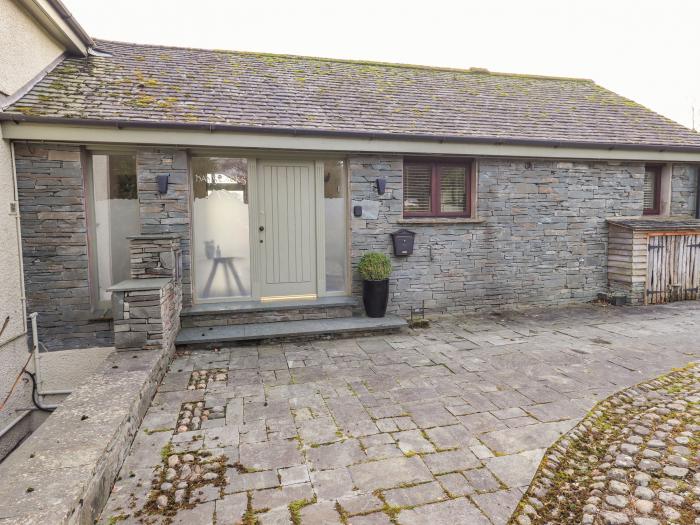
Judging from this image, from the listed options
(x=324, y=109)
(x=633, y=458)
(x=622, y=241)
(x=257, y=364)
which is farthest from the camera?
(x=622, y=241)

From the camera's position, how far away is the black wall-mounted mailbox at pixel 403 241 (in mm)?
6625

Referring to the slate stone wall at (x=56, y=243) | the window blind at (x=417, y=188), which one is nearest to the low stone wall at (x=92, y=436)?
the slate stone wall at (x=56, y=243)

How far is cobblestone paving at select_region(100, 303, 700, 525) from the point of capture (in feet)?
8.01

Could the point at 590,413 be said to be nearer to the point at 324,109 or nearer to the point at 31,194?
the point at 324,109

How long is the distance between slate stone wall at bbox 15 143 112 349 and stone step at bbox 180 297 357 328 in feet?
4.26

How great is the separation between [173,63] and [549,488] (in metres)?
8.35

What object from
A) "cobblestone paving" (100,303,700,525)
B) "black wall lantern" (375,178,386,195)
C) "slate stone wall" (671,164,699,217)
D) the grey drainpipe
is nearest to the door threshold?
"cobblestone paving" (100,303,700,525)

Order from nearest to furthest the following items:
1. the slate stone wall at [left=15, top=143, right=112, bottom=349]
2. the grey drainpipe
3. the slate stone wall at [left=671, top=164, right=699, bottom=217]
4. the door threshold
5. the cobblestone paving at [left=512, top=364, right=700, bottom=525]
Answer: the cobblestone paving at [left=512, top=364, right=700, bottom=525] < the slate stone wall at [left=15, top=143, right=112, bottom=349] < the door threshold < the slate stone wall at [left=671, top=164, right=699, bottom=217] < the grey drainpipe

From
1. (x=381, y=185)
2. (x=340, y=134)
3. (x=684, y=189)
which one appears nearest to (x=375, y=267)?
(x=381, y=185)

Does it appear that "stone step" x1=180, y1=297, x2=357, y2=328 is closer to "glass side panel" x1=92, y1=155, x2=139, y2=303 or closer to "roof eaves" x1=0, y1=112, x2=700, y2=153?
"glass side panel" x1=92, y1=155, x2=139, y2=303

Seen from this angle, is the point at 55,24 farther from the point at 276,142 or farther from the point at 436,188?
the point at 436,188

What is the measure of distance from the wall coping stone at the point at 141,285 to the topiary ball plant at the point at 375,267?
272cm

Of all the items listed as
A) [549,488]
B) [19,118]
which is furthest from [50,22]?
[549,488]

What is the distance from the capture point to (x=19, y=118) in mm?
4973
